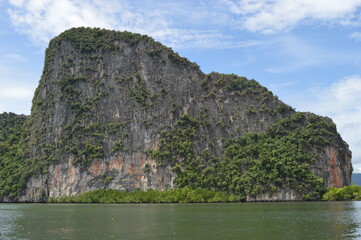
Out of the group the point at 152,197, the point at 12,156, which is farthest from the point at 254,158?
the point at 12,156

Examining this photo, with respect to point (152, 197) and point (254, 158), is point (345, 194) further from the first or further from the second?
point (152, 197)

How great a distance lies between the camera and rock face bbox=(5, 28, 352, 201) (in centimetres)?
10275

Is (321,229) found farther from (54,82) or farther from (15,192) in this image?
(54,82)

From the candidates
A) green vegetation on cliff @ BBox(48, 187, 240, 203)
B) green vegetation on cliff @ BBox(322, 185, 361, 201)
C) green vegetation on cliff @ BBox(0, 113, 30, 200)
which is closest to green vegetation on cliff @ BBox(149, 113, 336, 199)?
green vegetation on cliff @ BBox(322, 185, 361, 201)

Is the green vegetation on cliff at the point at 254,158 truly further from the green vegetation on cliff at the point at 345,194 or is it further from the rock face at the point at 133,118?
the green vegetation on cliff at the point at 345,194

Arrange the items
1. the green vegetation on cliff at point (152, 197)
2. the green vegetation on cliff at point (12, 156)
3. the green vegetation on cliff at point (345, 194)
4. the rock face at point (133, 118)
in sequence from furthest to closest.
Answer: the green vegetation on cliff at point (12, 156), the rock face at point (133, 118), the green vegetation on cliff at point (152, 197), the green vegetation on cliff at point (345, 194)

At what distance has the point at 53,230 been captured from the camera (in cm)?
3319

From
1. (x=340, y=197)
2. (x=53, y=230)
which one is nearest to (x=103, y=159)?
(x=340, y=197)

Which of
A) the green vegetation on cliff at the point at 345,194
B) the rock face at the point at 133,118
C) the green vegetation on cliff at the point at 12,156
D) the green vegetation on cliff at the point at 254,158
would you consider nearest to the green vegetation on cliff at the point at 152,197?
the rock face at the point at 133,118

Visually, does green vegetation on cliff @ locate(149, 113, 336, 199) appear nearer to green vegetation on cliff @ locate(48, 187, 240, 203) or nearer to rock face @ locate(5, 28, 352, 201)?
rock face @ locate(5, 28, 352, 201)

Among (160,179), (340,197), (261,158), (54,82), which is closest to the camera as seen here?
(340,197)

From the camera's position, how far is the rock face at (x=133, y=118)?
10275 centimetres

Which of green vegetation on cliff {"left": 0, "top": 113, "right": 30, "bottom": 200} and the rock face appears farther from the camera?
green vegetation on cliff {"left": 0, "top": 113, "right": 30, "bottom": 200}

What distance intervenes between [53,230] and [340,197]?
65.3 metres
